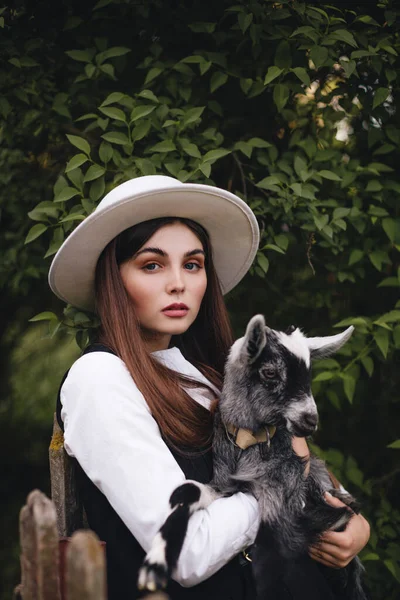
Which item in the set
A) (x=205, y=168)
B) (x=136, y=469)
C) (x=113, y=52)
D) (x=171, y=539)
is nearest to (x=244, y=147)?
(x=205, y=168)

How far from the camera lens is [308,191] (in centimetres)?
300

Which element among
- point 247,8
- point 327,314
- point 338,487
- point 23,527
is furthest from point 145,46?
point 23,527

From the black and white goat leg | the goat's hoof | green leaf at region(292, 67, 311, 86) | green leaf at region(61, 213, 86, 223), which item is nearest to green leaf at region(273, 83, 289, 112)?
green leaf at region(292, 67, 311, 86)

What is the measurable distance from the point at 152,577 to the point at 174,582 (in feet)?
1.10

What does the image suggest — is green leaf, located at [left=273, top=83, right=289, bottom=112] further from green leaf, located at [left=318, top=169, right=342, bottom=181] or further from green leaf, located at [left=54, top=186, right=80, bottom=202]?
green leaf, located at [left=54, top=186, right=80, bottom=202]

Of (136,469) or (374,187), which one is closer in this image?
(136,469)

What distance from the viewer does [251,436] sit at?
7.30 feet

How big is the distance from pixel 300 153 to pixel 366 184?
1.15 ft

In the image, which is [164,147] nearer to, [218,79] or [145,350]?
[218,79]

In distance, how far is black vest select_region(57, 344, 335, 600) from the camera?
81.4 inches

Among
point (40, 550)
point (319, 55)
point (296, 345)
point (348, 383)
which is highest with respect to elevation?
point (319, 55)

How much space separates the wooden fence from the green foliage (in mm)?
1374

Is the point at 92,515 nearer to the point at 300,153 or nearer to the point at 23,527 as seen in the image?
the point at 23,527

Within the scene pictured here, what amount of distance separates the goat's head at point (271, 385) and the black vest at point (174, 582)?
0.79 feet
